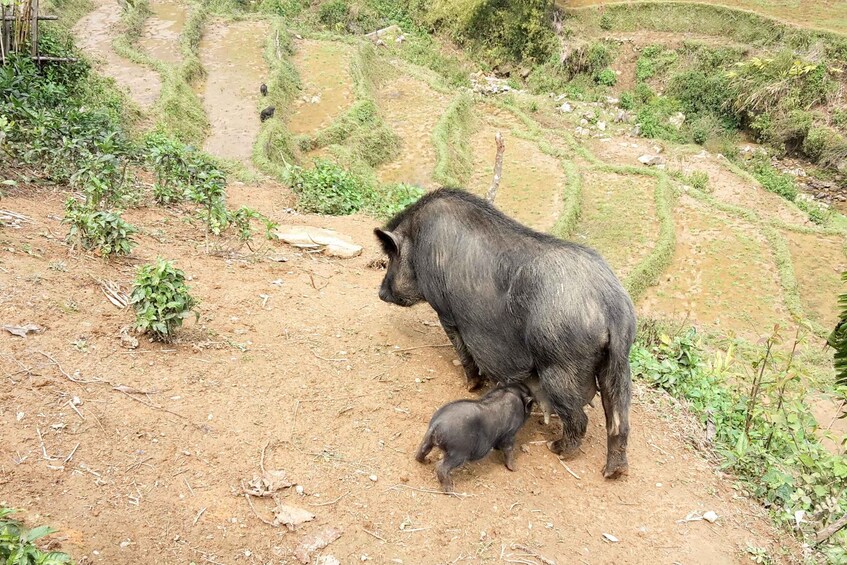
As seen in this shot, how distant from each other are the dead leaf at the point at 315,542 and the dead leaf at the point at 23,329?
321 cm

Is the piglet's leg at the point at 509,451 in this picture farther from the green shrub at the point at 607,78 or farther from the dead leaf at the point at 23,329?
the green shrub at the point at 607,78

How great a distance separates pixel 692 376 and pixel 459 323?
134 inches

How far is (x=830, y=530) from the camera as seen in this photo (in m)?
5.56

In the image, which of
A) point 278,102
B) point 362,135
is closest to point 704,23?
point 362,135

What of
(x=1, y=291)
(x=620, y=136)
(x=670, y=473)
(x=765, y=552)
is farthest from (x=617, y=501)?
(x=620, y=136)

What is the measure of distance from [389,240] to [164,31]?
23.1 metres

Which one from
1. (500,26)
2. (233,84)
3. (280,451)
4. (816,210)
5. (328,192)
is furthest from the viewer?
(500,26)

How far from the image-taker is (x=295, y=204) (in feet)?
46.7

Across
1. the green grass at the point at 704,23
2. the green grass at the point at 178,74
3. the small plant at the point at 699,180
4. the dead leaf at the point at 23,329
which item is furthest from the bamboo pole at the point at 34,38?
the green grass at the point at 704,23

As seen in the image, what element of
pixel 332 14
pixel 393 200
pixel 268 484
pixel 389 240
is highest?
pixel 332 14

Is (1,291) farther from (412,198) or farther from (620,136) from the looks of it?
(620,136)

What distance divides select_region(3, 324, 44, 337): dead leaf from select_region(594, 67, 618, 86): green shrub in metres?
30.5

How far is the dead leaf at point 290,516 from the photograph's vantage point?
475 cm

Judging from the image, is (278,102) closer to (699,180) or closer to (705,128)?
(699,180)
